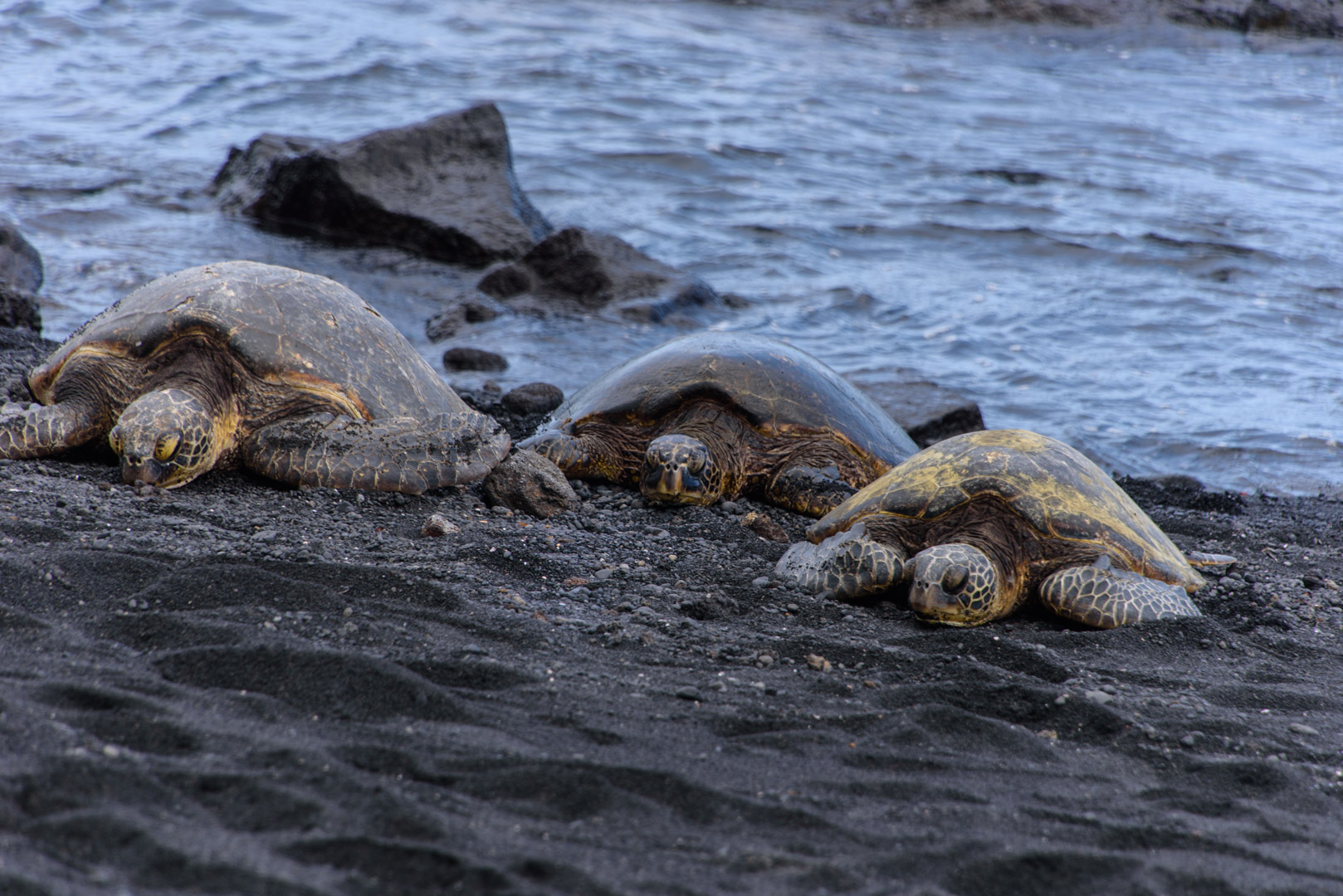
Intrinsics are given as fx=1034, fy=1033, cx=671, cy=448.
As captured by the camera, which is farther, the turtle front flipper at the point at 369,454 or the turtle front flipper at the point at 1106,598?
the turtle front flipper at the point at 369,454

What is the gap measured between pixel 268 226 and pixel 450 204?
206 centimetres

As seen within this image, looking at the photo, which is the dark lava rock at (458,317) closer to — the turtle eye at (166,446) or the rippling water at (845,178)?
the rippling water at (845,178)

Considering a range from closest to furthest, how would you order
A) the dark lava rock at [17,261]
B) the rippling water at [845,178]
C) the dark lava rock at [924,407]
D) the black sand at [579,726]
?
the black sand at [579,726], the dark lava rock at [924,407], the dark lava rock at [17,261], the rippling water at [845,178]

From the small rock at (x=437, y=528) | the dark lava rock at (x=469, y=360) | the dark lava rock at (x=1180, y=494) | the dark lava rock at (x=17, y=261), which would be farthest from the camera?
the dark lava rock at (x=469, y=360)

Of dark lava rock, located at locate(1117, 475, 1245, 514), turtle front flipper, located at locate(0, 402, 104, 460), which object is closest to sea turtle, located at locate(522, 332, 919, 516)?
dark lava rock, located at locate(1117, 475, 1245, 514)

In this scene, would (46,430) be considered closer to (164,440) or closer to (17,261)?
(164,440)

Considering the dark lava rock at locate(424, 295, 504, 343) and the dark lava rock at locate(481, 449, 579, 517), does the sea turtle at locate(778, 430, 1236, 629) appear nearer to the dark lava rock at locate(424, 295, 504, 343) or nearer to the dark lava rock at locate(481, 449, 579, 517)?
the dark lava rock at locate(481, 449, 579, 517)

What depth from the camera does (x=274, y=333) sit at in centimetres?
511

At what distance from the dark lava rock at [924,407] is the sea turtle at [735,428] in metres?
1.30

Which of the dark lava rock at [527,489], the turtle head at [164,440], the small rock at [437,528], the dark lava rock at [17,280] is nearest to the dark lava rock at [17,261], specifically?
the dark lava rock at [17,280]

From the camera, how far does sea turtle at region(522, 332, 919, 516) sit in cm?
578

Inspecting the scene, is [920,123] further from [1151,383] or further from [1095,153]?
[1151,383]

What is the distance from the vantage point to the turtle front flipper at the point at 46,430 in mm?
4602

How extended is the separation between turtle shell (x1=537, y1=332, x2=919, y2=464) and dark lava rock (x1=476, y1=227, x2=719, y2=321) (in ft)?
13.0
